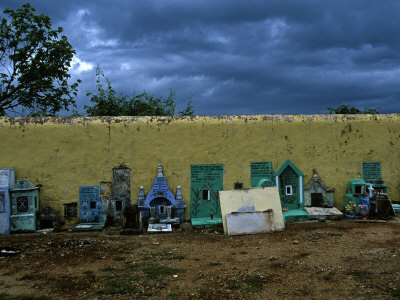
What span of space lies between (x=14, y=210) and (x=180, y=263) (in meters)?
4.39

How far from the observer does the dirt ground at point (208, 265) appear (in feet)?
13.1

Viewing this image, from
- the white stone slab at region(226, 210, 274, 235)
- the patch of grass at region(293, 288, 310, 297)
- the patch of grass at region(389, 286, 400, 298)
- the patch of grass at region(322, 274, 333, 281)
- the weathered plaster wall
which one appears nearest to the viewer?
the patch of grass at region(389, 286, 400, 298)

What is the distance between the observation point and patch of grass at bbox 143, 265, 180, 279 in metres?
4.58

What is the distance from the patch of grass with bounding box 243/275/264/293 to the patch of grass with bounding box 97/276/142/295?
1336mm

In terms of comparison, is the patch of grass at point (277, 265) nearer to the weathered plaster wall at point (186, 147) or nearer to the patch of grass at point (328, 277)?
the patch of grass at point (328, 277)

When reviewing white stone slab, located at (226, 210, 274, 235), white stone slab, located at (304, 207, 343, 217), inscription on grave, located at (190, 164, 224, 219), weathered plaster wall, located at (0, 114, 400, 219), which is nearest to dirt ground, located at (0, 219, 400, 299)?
white stone slab, located at (226, 210, 274, 235)

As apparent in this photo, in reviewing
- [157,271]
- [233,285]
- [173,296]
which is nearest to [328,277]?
[233,285]

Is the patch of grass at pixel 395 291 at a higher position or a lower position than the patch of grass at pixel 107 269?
lower

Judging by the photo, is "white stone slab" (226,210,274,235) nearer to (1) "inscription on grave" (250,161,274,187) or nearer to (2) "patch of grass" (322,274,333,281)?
(1) "inscription on grave" (250,161,274,187)

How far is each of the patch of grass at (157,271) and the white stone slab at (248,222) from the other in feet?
7.57

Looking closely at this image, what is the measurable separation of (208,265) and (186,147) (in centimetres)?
374

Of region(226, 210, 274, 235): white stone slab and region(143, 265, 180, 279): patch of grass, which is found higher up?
region(226, 210, 274, 235): white stone slab

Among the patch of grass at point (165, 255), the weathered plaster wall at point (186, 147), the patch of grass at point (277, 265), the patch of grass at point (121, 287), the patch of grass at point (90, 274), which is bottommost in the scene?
the patch of grass at point (121, 287)

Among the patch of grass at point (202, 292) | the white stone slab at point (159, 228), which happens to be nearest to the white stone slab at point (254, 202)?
the white stone slab at point (159, 228)
